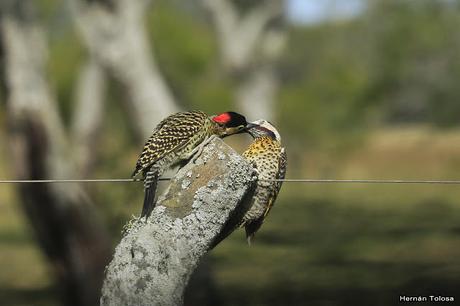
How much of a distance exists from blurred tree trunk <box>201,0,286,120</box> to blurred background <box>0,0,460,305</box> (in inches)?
2.3

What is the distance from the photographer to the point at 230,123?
4.91m

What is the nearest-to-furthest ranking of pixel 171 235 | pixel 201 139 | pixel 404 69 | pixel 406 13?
pixel 171 235, pixel 201 139, pixel 406 13, pixel 404 69

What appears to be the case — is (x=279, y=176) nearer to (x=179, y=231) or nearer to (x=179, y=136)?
(x=179, y=136)

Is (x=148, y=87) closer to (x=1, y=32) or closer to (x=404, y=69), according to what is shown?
(x=1, y=32)

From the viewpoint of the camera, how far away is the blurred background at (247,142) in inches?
494

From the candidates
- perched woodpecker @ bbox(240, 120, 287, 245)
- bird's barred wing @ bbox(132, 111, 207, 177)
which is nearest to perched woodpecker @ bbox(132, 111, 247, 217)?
bird's barred wing @ bbox(132, 111, 207, 177)

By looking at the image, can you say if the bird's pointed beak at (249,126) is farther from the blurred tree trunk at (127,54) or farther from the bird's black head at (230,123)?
the blurred tree trunk at (127,54)

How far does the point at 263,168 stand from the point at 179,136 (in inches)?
19.5

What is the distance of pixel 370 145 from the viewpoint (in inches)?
1873

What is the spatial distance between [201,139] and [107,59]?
890 cm

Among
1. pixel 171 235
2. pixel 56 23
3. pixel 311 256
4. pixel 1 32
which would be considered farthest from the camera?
pixel 56 23

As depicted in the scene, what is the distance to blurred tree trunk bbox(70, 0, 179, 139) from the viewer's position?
12984 millimetres

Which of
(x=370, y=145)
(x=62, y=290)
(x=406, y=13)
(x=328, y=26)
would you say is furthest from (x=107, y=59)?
(x=328, y=26)

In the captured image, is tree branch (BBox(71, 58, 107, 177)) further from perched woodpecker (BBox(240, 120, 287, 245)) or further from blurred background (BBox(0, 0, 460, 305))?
perched woodpecker (BBox(240, 120, 287, 245))
